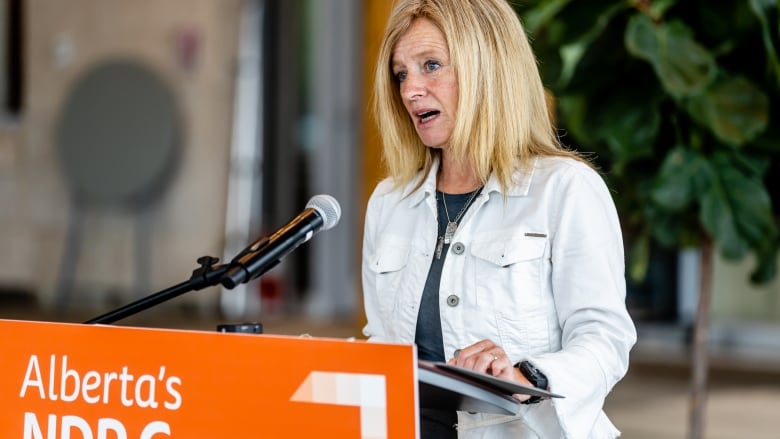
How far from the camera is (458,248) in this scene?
5.81 ft

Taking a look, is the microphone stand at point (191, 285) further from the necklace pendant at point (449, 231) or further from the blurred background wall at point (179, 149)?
the blurred background wall at point (179, 149)

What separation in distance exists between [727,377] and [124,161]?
4.64 meters

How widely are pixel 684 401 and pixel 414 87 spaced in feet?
13.2

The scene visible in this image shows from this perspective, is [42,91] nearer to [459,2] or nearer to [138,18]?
[138,18]

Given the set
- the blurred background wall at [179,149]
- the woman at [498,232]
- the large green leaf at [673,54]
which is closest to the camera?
the woman at [498,232]

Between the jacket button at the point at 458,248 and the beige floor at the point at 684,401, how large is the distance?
118 inches

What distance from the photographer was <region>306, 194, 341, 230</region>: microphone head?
152 cm

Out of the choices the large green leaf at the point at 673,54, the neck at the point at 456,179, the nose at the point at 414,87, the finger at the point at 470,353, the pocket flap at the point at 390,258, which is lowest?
the finger at the point at 470,353

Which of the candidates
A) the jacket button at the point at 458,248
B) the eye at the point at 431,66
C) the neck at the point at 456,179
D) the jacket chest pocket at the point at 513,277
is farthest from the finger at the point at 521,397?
the eye at the point at 431,66

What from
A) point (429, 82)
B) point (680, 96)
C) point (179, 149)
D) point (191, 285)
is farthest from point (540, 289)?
point (179, 149)

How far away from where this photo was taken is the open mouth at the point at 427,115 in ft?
5.74

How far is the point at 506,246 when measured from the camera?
1708 millimetres

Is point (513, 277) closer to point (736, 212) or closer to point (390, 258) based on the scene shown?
point (390, 258)

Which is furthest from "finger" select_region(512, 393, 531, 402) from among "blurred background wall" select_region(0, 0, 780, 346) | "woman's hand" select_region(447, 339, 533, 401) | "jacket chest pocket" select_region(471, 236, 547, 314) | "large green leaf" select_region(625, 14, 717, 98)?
"blurred background wall" select_region(0, 0, 780, 346)
